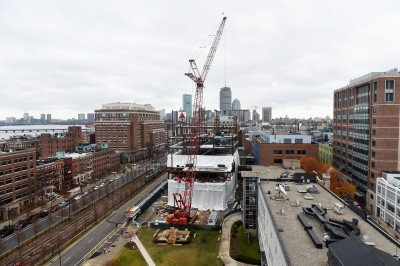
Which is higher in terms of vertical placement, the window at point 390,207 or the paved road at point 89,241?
the window at point 390,207

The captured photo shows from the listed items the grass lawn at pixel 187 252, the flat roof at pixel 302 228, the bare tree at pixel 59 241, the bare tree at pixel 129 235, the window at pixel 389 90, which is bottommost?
Answer: the grass lawn at pixel 187 252

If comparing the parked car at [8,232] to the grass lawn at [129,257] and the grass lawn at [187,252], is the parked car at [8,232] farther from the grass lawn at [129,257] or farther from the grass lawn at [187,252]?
the grass lawn at [187,252]

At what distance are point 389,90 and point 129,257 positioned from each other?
7296cm

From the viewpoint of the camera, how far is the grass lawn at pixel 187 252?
44.1 meters

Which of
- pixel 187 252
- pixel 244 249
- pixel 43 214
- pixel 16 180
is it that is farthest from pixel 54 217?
pixel 244 249

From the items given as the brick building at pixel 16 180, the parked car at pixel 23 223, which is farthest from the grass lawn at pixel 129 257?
the brick building at pixel 16 180

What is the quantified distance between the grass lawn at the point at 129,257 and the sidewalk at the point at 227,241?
13960 mm

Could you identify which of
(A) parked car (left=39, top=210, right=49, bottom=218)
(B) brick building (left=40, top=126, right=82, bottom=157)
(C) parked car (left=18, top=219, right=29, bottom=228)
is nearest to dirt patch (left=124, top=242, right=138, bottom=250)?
(C) parked car (left=18, top=219, right=29, bottom=228)

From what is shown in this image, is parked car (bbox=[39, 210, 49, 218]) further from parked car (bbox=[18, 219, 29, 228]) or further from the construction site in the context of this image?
the construction site

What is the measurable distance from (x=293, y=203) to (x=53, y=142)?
11572 cm

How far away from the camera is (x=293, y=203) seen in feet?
114

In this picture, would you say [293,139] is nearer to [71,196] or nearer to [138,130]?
[71,196]

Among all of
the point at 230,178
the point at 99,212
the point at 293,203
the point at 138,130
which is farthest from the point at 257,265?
the point at 138,130

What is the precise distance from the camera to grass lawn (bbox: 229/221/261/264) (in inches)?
1684
